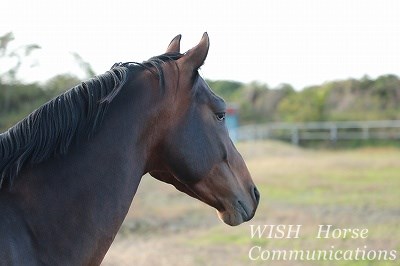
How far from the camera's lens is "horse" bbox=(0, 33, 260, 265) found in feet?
9.62

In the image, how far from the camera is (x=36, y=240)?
291 centimetres

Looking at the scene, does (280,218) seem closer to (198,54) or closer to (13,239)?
(198,54)

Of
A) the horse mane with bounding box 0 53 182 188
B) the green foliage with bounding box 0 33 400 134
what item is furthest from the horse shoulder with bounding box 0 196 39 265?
the green foliage with bounding box 0 33 400 134

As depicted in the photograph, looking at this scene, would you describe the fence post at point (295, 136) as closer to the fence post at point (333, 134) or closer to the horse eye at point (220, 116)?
the fence post at point (333, 134)

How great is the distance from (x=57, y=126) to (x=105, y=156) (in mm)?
253

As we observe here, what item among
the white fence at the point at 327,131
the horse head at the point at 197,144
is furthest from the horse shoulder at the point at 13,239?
the white fence at the point at 327,131

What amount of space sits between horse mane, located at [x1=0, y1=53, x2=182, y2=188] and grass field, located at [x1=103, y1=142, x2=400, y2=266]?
5.56 m

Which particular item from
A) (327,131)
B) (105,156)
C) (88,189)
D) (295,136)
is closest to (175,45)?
(105,156)

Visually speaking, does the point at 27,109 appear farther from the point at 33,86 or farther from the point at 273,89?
the point at 273,89

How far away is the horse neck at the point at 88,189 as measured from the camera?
9.66 feet

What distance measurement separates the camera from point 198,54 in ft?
10.9

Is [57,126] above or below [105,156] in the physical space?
above

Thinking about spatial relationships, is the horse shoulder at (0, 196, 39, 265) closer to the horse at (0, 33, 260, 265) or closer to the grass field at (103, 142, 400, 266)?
the horse at (0, 33, 260, 265)

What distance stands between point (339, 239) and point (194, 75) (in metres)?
6.71
